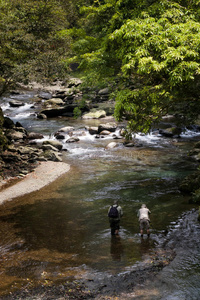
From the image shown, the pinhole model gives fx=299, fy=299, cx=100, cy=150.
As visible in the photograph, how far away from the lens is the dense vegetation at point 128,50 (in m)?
10.2

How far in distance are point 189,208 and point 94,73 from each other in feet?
26.8

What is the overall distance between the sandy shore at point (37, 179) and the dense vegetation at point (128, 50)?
246 inches

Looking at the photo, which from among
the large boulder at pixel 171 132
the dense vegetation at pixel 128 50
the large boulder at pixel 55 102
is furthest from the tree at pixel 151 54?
the large boulder at pixel 55 102

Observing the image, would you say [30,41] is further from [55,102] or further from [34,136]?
[55,102]

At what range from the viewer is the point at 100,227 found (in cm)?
1288

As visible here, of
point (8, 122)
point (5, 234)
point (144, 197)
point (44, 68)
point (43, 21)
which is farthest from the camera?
point (8, 122)

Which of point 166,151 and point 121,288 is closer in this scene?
point 121,288

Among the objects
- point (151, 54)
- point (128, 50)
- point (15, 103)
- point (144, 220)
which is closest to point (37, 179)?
point (144, 220)

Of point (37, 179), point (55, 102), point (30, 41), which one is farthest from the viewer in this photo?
point (55, 102)

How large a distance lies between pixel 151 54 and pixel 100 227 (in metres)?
7.35

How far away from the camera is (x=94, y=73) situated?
49.7 feet

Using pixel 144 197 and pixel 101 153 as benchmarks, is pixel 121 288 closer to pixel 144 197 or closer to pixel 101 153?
pixel 144 197

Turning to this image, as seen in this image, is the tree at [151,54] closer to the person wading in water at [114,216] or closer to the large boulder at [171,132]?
the person wading in water at [114,216]

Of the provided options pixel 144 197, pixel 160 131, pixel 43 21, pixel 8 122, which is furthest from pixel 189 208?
pixel 8 122
